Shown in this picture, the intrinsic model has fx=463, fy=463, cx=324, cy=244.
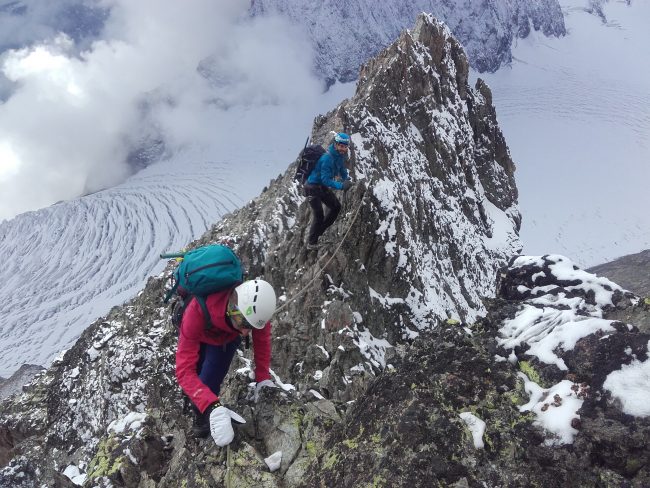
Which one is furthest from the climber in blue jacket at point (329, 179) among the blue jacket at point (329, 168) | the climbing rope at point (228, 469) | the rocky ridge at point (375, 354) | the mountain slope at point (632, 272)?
the mountain slope at point (632, 272)

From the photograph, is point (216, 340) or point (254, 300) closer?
point (254, 300)

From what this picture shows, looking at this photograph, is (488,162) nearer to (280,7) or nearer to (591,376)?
(591,376)

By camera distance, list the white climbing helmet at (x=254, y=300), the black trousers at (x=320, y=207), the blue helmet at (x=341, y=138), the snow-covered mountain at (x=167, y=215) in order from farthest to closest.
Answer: the snow-covered mountain at (x=167, y=215)
the black trousers at (x=320, y=207)
the blue helmet at (x=341, y=138)
the white climbing helmet at (x=254, y=300)

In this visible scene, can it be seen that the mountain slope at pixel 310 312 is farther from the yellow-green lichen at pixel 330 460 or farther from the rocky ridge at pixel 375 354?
the yellow-green lichen at pixel 330 460

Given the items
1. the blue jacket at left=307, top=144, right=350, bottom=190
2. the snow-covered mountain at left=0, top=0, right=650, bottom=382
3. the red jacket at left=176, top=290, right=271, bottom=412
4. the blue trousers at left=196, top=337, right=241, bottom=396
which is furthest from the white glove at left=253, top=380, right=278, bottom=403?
the snow-covered mountain at left=0, top=0, right=650, bottom=382

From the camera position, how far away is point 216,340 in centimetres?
548

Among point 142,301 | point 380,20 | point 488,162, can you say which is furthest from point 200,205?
point 380,20

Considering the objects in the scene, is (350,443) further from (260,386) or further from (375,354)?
(375,354)

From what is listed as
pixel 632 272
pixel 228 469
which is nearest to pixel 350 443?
pixel 228 469

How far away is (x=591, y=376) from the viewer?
4.13 metres

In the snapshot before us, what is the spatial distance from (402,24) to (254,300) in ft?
541

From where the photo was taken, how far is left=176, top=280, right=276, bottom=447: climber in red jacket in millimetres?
5039

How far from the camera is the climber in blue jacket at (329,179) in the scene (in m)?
10.9

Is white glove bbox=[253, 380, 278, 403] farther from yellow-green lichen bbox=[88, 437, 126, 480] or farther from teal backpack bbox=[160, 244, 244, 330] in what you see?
yellow-green lichen bbox=[88, 437, 126, 480]
